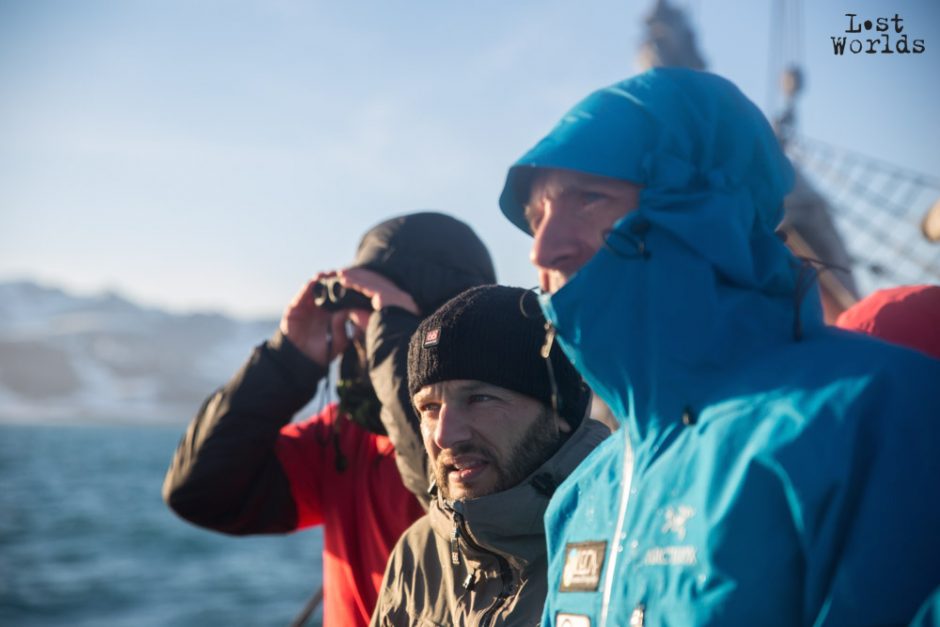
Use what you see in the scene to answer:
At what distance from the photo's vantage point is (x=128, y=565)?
1694 inches

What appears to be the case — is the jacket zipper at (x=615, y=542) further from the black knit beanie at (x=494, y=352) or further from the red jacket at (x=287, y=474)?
the red jacket at (x=287, y=474)

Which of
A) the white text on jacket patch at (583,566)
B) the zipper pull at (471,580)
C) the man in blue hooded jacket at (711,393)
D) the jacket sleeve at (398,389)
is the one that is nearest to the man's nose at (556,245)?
the man in blue hooded jacket at (711,393)

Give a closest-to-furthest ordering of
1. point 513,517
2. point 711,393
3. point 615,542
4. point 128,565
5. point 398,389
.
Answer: point 711,393, point 615,542, point 513,517, point 398,389, point 128,565

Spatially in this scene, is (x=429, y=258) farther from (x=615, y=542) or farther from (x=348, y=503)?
(x=615, y=542)

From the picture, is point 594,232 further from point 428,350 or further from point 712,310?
point 428,350

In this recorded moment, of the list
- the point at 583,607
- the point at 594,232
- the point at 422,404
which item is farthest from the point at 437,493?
the point at 594,232

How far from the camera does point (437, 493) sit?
8.96 feet

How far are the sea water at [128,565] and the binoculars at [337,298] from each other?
29.4 meters

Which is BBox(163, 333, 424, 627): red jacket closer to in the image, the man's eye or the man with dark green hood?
the man with dark green hood

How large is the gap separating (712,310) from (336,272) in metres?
2.31

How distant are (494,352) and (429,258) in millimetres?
1002

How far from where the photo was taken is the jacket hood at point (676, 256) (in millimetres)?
1659

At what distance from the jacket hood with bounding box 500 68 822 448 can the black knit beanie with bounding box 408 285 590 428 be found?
2.81 feet

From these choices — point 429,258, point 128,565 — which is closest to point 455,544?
point 429,258
